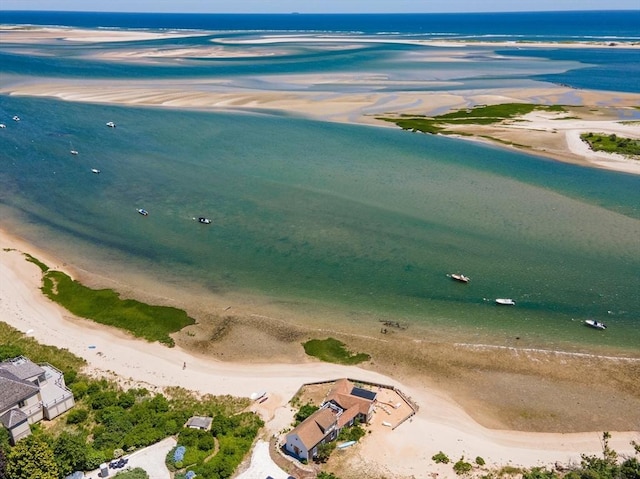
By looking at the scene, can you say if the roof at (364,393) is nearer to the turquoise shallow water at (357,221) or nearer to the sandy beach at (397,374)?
the sandy beach at (397,374)

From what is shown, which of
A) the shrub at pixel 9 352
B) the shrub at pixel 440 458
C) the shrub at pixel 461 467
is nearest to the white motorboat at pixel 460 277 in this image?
the shrub at pixel 440 458

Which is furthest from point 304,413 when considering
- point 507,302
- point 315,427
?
point 507,302

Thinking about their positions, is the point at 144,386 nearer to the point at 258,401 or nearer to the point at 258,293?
the point at 258,401

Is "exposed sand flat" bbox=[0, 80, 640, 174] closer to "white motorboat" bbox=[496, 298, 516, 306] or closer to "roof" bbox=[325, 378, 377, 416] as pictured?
"white motorboat" bbox=[496, 298, 516, 306]

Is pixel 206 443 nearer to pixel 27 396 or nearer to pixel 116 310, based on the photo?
pixel 27 396

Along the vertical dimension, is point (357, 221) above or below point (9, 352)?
above

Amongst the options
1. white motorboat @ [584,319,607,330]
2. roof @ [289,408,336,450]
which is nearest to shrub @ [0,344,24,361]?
roof @ [289,408,336,450]

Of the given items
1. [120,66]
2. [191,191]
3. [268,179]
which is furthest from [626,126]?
[120,66]
